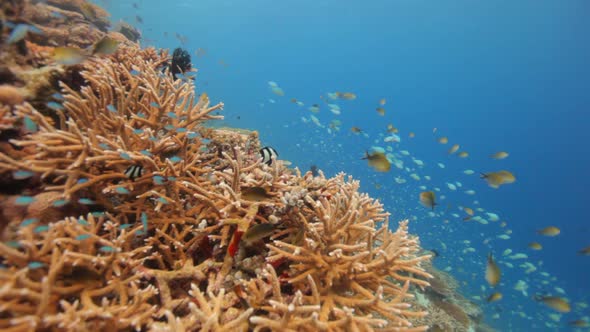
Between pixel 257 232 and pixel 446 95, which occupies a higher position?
pixel 446 95

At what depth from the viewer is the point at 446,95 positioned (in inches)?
4496

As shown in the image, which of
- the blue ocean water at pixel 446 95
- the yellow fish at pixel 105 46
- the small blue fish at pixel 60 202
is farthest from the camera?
the blue ocean water at pixel 446 95

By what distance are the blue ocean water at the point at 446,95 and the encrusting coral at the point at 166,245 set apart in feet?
93.7

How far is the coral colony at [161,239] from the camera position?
6.89ft

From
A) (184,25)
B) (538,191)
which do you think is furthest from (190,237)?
(184,25)

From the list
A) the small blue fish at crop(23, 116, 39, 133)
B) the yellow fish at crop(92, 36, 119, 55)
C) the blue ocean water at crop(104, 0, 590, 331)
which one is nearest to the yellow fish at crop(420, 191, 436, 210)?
the yellow fish at crop(92, 36, 119, 55)

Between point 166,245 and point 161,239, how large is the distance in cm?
29

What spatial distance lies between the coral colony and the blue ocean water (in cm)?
2862

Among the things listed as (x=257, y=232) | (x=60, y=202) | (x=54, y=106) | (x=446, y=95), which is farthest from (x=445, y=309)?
(x=446, y=95)

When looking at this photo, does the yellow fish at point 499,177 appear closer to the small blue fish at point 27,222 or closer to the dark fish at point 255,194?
the dark fish at point 255,194

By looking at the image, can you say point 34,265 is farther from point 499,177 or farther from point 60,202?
point 499,177

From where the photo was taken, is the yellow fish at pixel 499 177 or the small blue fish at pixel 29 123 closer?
the small blue fish at pixel 29 123

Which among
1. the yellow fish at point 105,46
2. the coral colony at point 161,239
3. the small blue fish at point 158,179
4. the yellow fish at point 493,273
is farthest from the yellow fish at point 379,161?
the yellow fish at point 105,46

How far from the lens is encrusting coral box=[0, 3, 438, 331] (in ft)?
6.86
